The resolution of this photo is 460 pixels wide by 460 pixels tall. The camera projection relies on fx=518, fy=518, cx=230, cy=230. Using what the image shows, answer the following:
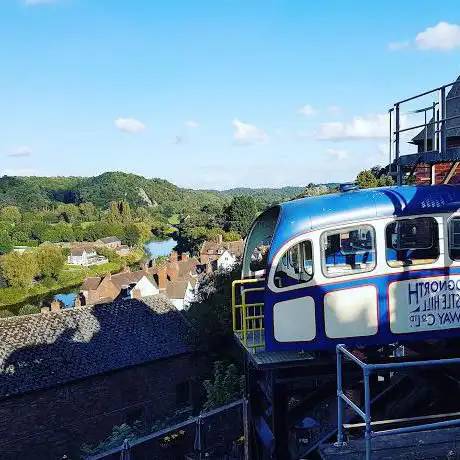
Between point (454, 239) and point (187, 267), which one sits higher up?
point (454, 239)

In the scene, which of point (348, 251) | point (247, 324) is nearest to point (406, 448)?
point (348, 251)

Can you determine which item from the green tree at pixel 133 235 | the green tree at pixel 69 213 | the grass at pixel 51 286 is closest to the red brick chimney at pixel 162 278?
the grass at pixel 51 286

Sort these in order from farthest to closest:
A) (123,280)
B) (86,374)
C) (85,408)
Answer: (123,280) < (86,374) < (85,408)

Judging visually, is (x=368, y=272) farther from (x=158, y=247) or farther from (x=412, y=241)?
(x=158, y=247)

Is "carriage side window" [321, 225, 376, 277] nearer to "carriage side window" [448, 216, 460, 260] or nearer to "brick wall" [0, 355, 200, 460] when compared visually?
"carriage side window" [448, 216, 460, 260]

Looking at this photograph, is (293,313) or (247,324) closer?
(293,313)

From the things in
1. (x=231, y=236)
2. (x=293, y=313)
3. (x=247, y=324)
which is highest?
(x=293, y=313)

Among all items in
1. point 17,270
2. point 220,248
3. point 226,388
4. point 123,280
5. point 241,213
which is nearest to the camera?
point 226,388

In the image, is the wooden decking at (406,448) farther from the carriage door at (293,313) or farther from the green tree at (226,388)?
the green tree at (226,388)
